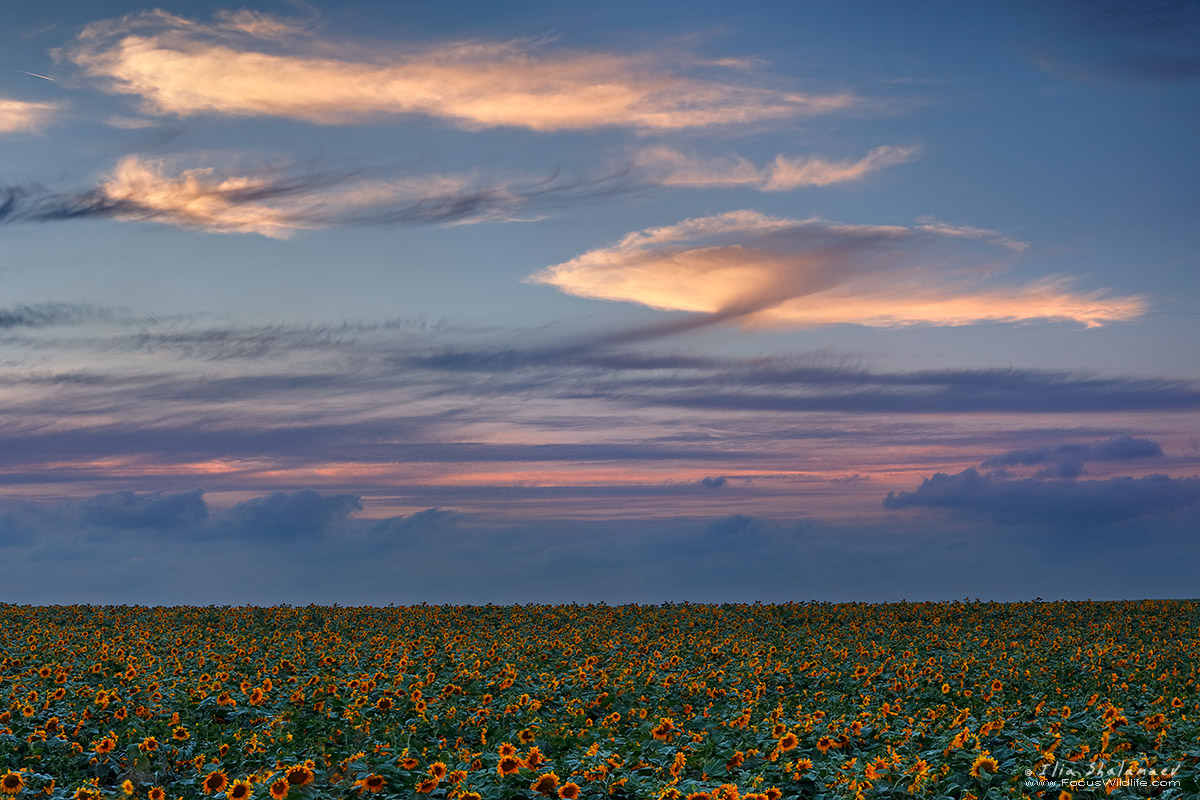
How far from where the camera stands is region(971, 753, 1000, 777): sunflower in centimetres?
998

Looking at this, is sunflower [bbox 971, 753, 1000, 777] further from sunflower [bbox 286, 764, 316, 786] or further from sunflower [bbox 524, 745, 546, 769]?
sunflower [bbox 286, 764, 316, 786]

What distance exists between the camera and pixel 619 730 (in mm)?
13906

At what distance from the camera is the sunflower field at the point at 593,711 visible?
10.1 m

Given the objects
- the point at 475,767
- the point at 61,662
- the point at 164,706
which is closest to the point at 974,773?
the point at 475,767

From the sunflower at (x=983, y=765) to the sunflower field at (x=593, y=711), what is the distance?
42mm

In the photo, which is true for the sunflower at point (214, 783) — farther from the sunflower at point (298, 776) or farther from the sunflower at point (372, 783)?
the sunflower at point (372, 783)

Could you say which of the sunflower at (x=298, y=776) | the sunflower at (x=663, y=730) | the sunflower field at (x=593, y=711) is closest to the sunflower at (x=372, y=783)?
the sunflower field at (x=593, y=711)

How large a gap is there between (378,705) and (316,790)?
14.5 feet

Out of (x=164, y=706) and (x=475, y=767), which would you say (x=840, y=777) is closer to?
(x=475, y=767)

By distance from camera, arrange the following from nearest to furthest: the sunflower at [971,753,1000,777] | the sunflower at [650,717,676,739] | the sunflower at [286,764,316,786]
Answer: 1. the sunflower at [286,764,316,786]
2. the sunflower at [971,753,1000,777]
3. the sunflower at [650,717,676,739]

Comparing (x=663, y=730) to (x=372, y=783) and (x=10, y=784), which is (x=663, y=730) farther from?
(x=10, y=784)

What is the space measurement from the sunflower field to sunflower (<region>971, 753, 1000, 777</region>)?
4 cm

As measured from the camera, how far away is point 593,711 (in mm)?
15312

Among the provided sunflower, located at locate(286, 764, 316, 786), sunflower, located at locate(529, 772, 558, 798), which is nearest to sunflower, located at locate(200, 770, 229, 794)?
sunflower, located at locate(286, 764, 316, 786)
